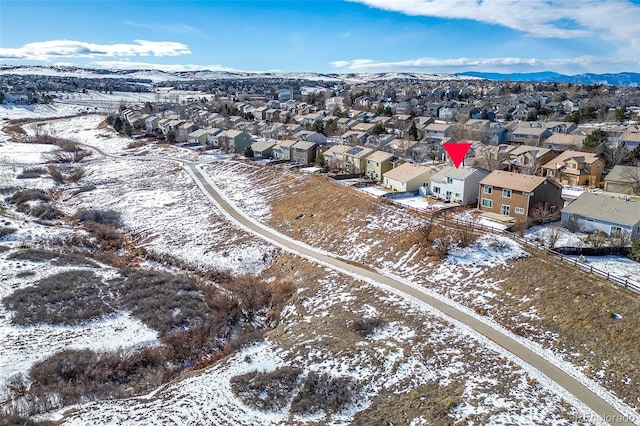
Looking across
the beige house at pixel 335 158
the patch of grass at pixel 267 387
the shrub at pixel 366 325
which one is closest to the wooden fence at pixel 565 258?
the shrub at pixel 366 325

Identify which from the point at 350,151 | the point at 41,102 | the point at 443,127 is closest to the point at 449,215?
the point at 350,151

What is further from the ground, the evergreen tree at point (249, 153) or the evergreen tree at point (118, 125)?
the evergreen tree at point (118, 125)

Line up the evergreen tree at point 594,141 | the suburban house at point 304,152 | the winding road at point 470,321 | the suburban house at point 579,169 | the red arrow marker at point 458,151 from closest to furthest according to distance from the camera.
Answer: the winding road at point 470,321, the suburban house at point 579,169, the red arrow marker at point 458,151, the evergreen tree at point 594,141, the suburban house at point 304,152

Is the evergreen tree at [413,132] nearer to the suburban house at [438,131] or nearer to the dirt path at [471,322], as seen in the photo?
the suburban house at [438,131]

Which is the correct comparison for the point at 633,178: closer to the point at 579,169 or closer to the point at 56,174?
the point at 579,169

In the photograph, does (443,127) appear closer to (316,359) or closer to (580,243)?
(580,243)

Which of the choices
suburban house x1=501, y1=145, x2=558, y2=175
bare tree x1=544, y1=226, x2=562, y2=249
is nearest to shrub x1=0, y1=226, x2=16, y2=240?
bare tree x1=544, y1=226, x2=562, y2=249

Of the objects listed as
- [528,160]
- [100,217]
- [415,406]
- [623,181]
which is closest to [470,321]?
[415,406]
